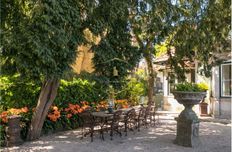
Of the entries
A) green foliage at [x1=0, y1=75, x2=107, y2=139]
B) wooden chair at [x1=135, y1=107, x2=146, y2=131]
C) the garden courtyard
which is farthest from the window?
green foliage at [x1=0, y1=75, x2=107, y2=139]

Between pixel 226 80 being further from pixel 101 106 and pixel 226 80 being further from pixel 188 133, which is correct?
pixel 188 133

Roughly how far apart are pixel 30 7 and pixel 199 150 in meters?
5.86

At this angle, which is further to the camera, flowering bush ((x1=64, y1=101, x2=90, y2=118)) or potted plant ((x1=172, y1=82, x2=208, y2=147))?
flowering bush ((x1=64, y1=101, x2=90, y2=118))

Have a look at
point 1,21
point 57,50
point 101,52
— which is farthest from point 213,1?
point 1,21

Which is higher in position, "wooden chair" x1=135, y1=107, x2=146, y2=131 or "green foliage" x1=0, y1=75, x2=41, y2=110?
"green foliage" x1=0, y1=75, x2=41, y2=110

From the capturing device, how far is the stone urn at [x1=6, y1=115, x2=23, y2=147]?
31.6 ft

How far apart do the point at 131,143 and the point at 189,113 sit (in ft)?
6.41

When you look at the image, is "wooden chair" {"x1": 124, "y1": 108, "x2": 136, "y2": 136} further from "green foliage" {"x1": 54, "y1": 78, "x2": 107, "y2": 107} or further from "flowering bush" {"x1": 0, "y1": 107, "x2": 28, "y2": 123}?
"flowering bush" {"x1": 0, "y1": 107, "x2": 28, "y2": 123}

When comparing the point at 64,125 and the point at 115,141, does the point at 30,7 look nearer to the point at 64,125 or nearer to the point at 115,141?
the point at 115,141

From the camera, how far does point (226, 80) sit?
16609 mm

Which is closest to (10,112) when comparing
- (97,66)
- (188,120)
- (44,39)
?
(97,66)

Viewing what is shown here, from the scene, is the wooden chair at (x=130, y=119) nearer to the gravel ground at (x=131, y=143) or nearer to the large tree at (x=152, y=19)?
the gravel ground at (x=131, y=143)

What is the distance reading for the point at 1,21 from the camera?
9328mm

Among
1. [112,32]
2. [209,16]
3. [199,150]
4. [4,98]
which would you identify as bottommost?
[199,150]
